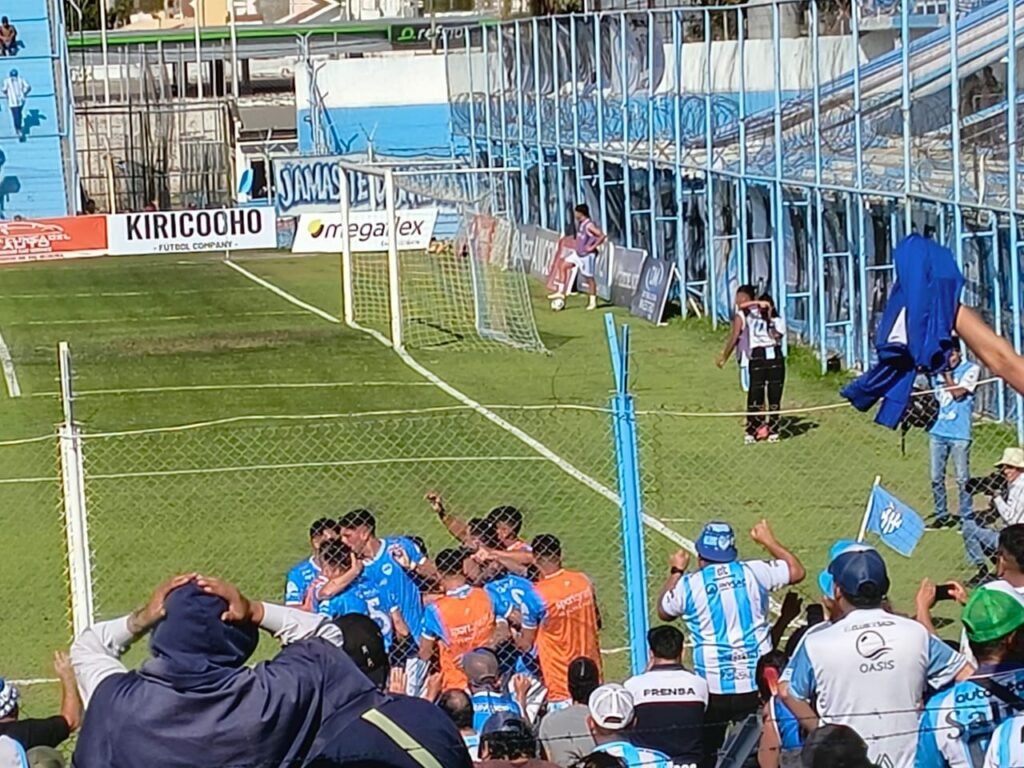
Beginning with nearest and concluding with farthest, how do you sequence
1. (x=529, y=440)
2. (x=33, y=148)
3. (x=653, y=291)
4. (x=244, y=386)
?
(x=529, y=440), (x=244, y=386), (x=653, y=291), (x=33, y=148)

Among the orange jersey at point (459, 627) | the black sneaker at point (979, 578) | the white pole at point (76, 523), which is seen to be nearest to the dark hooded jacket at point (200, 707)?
the orange jersey at point (459, 627)

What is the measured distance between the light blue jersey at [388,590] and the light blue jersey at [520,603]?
23.1 inches

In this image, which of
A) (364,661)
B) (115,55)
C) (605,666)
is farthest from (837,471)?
(115,55)

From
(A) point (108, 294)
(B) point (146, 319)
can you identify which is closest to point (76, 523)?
(B) point (146, 319)

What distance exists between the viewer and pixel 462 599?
10.2 metres

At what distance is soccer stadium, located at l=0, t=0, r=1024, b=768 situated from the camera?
22.6ft

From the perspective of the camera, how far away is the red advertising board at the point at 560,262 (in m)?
32.9

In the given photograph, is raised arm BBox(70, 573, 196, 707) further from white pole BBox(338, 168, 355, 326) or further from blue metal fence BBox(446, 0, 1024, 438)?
white pole BBox(338, 168, 355, 326)

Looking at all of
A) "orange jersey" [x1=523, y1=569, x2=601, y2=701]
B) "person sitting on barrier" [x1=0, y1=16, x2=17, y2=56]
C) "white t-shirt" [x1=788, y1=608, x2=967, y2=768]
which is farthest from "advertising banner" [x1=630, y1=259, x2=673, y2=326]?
"person sitting on barrier" [x1=0, y1=16, x2=17, y2=56]

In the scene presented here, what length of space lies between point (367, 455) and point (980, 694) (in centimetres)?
1263

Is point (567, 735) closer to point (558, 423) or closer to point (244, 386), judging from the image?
point (558, 423)

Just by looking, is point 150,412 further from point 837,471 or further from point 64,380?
point 64,380

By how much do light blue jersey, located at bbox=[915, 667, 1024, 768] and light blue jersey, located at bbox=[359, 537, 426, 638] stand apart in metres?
4.05

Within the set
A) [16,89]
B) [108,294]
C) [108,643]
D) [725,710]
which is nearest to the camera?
[108,643]
